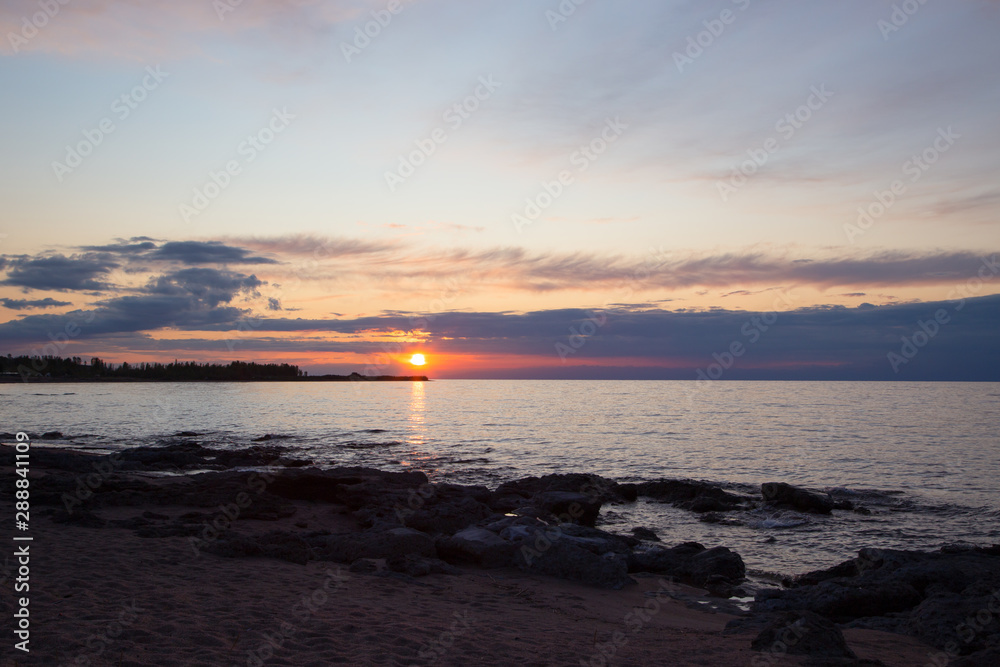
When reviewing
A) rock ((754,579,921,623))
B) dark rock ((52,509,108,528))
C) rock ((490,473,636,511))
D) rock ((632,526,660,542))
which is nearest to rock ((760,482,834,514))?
rock ((490,473,636,511))

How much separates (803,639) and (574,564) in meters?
5.37

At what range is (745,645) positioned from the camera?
8.47 m

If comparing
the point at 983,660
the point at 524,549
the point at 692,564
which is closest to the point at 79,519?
the point at 524,549

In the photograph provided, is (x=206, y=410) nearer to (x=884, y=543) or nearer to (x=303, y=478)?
(x=303, y=478)

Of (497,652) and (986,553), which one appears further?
(986,553)

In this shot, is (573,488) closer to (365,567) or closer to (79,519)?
(365,567)

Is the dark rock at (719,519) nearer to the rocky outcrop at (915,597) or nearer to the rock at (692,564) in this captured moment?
the rock at (692,564)

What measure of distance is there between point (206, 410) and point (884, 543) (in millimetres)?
76727

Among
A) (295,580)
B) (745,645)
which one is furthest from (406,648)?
(745,645)

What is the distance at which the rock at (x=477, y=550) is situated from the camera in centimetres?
1290

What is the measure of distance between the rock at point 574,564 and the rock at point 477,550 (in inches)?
11.6

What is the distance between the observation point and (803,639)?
798 centimetres

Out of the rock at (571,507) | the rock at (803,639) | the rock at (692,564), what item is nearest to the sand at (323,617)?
the rock at (803,639)

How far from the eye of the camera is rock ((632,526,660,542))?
1761cm
